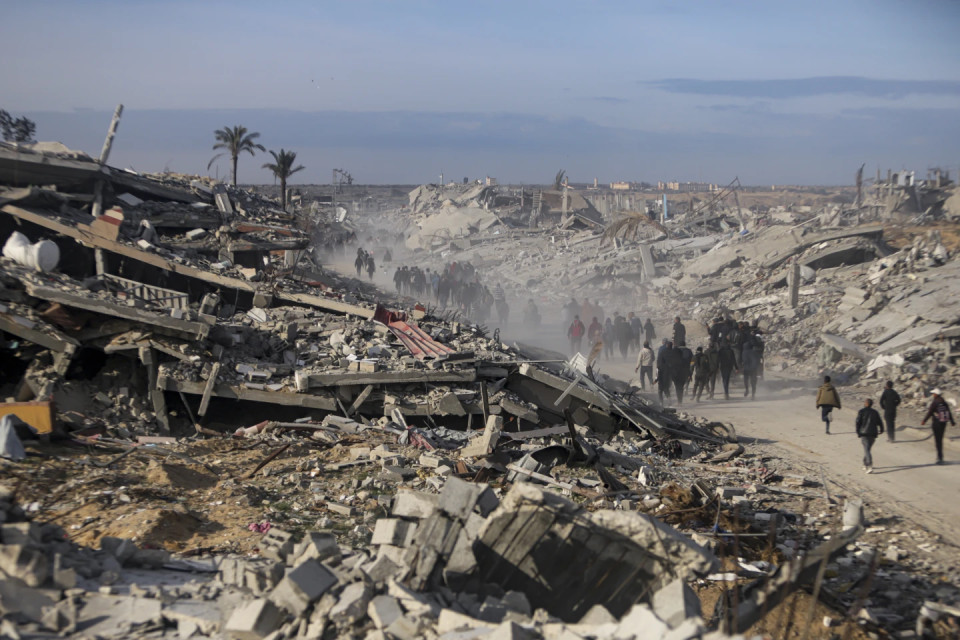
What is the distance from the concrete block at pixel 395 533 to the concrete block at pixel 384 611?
865mm

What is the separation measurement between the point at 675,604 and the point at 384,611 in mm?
1635

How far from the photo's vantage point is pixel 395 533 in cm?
557

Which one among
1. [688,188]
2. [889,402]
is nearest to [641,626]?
[889,402]

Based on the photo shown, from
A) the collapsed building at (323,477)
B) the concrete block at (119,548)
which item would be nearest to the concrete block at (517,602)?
the collapsed building at (323,477)

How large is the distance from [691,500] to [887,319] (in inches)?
435

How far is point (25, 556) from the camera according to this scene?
4887 millimetres

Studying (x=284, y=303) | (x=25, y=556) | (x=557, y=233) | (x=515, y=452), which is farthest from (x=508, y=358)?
(x=557, y=233)

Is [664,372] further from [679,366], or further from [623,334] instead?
[623,334]

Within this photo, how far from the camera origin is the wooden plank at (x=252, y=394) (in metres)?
10.6

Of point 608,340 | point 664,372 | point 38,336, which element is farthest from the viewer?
point 608,340

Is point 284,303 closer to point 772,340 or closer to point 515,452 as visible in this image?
point 515,452

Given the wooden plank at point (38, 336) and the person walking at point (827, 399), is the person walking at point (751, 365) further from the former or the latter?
the wooden plank at point (38, 336)

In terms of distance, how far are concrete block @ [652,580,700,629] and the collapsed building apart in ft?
0.07

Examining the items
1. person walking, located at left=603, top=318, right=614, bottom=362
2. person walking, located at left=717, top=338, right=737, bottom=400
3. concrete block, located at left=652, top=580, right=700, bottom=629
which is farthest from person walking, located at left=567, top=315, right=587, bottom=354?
concrete block, located at left=652, top=580, right=700, bottom=629
